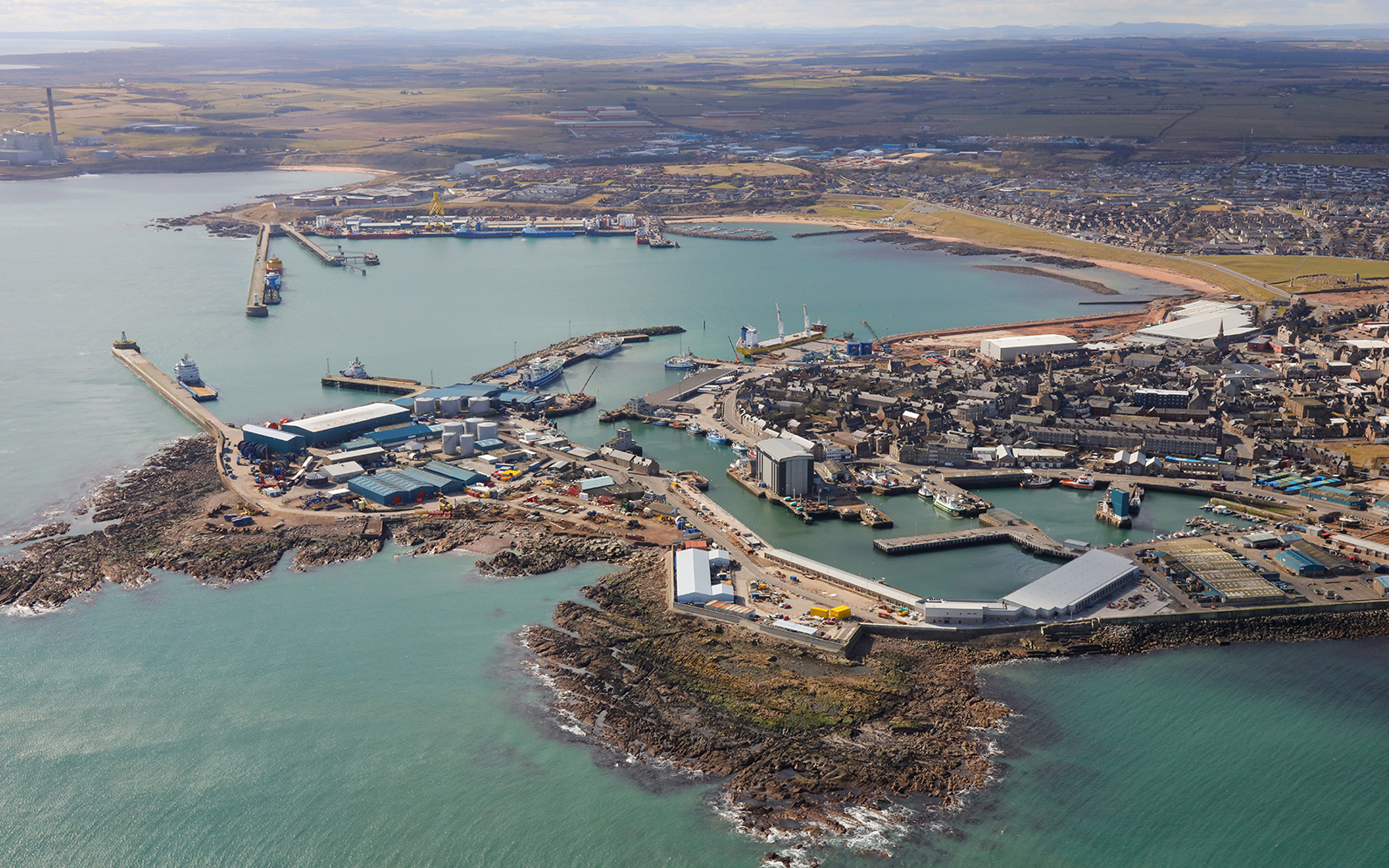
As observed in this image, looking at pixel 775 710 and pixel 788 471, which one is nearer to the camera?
pixel 775 710

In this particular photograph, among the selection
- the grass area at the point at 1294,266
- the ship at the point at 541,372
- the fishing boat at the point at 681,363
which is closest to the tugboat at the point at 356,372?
the ship at the point at 541,372

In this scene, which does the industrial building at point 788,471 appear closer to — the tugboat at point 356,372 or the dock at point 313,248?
the tugboat at point 356,372

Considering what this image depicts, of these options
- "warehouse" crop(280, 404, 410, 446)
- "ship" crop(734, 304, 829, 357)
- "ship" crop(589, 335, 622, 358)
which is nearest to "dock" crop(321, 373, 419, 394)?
"warehouse" crop(280, 404, 410, 446)

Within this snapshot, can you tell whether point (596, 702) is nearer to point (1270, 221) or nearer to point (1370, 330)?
point (1370, 330)

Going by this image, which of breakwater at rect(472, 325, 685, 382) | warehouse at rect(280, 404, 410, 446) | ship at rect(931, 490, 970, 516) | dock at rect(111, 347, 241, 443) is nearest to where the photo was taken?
ship at rect(931, 490, 970, 516)

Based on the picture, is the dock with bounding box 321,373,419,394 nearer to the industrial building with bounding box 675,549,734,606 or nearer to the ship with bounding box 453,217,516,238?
the industrial building with bounding box 675,549,734,606

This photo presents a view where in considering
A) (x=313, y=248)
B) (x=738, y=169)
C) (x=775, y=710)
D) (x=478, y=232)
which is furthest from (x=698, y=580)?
(x=738, y=169)

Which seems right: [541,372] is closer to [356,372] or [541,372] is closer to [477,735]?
[356,372]
